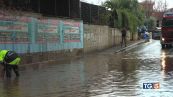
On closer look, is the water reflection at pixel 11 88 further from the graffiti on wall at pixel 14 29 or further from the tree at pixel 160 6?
the tree at pixel 160 6

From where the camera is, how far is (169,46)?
47.6 meters

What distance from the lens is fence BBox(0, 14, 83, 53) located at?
24.3 meters

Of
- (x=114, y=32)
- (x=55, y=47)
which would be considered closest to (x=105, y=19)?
(x=114, y=32)

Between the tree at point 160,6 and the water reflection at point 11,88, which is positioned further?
the tree at point 160,6

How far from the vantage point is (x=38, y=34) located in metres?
28.0

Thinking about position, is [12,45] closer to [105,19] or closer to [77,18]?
[77,18]

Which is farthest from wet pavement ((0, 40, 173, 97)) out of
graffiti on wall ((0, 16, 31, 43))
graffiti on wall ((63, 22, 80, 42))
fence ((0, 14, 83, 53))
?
graffiti on wall ((63, 22, 80, 42))

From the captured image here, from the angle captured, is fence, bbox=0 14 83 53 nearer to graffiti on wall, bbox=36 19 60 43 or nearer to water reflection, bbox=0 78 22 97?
graffiti on wall, bbox=36 19 60 43

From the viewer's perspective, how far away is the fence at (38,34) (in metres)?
24.3

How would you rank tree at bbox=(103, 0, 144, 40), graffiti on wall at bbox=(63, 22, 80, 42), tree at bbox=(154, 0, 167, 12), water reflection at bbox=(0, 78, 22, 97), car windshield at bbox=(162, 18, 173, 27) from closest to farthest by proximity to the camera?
water reflection at bbox=(0, 78, 22, 97) < graffiti on wall at bbox=(63, 22, 80, 42) < car windshield at bbox=(162, 18, 173, 27) < tree at bbox=(103, 0, 144, 40) < tree at bbox=(154, 0, 167, 12)

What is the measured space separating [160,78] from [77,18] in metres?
18.6

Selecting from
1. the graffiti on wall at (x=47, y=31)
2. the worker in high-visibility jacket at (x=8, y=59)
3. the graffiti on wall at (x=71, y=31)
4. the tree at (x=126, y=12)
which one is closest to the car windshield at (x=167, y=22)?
the tree at (x=126, y=12)

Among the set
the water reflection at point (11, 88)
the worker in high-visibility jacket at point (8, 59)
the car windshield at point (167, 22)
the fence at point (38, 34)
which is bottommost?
the water reflection at point (11, 88)

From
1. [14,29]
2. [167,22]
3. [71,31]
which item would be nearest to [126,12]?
[167,22]
